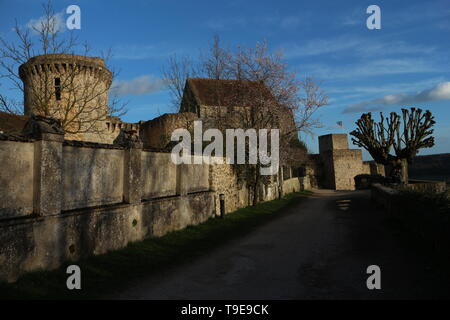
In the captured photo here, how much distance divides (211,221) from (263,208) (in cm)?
483

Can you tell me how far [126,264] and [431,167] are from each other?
48.8m

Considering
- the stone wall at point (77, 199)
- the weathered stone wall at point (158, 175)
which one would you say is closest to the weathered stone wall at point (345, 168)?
the stone wall at point (77, 199)

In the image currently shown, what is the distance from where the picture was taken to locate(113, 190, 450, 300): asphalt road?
195 inches

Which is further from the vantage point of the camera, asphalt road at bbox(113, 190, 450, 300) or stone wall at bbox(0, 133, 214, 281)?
stone wall at bbox(0, 133, 214, 281)

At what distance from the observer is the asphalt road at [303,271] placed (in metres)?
4.96

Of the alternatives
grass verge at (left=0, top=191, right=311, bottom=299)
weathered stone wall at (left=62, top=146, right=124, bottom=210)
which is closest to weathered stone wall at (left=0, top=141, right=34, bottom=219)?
weathered stone wall at (left=62, top=146, right=124, bottom=210)

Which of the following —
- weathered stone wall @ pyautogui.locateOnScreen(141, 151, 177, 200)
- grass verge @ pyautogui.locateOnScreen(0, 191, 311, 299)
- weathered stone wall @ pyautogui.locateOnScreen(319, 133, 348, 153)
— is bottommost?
grass verge @ pyautogui.locateOnScreen(0, 191, 311, 299)

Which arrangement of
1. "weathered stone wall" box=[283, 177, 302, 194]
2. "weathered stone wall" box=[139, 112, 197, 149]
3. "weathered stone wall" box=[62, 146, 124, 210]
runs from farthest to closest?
1. "weathered stone wall" box=[283, 177, 302, 194]
2. "weathered stone wall" box=[139, 112, 197, 149]
3. "weathered stone wall" box=[62, 146, 124, 210]

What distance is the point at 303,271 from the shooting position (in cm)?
611

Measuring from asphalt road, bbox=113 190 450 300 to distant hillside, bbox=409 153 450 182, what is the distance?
1542 inches

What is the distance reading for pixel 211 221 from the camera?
12.3 metres

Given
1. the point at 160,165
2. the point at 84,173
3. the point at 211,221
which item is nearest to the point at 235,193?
the point at 211,221

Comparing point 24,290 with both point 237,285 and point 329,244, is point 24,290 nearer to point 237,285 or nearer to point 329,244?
point 237,285

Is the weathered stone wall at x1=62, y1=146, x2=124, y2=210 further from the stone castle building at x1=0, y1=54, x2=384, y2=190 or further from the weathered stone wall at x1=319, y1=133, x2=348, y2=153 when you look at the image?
the weathered stone wall at x1=319, y1=133, x2=348, y2=153
